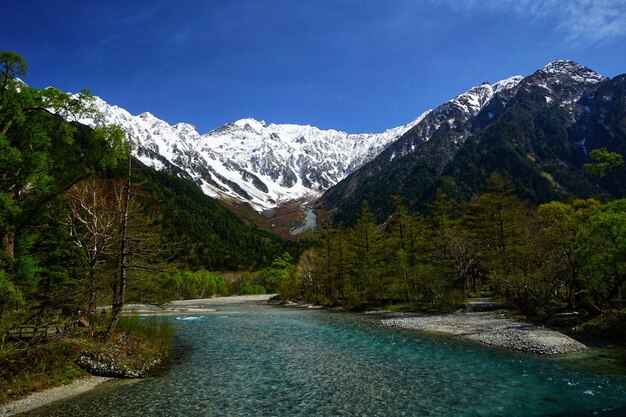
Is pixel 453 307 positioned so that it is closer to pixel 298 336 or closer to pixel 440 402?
pixel 298 336

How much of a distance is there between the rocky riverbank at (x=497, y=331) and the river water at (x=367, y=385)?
1.94m

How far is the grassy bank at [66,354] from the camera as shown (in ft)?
51.3

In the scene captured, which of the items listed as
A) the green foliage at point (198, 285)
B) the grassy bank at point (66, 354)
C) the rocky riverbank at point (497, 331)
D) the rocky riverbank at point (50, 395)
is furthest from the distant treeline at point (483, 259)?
the green foliage at point (198, 285)

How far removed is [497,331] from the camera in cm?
3006

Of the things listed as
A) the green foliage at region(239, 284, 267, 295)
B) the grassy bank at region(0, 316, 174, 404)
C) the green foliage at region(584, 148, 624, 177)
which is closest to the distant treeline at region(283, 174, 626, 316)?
the green foliage at region(584, 148, 624, 177)

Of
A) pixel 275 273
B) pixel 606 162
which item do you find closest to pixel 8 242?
pixel 606 162

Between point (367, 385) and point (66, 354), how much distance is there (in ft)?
48.9

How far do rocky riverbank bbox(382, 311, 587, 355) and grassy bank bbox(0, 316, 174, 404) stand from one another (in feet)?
74.5

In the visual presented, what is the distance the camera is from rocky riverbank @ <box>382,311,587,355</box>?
79.0 ft

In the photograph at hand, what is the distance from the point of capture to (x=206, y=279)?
13450 centimetres

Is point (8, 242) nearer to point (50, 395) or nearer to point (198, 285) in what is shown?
point (50, 395)

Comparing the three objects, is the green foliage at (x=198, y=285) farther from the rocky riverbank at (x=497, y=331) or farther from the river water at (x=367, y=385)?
the river water at (x=367, y=385)

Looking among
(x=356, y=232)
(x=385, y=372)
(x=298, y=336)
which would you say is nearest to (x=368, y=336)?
(x=298, y=336)

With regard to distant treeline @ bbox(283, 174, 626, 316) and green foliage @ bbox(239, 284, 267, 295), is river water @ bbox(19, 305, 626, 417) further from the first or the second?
green foliage @ bbox(239, 284, 267, 295)
